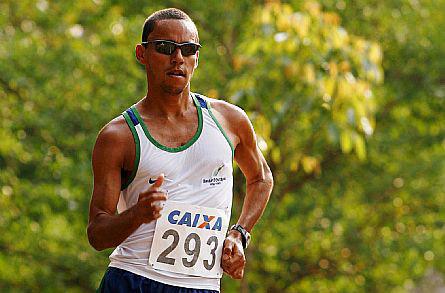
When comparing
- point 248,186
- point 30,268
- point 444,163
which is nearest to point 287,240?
point 444,163

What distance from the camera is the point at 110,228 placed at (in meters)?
4.14

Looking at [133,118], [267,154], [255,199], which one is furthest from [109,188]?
[267,154]

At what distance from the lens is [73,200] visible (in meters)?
11.8

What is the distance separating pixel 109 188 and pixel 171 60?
49 cm

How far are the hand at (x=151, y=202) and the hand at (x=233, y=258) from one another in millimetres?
500

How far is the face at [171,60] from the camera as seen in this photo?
14.0ft

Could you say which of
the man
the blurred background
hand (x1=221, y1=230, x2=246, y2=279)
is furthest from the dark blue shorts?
the blurred background

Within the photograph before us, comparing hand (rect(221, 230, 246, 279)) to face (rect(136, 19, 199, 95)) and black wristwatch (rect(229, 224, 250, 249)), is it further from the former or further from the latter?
face (rect(136, 19, 199, 95))

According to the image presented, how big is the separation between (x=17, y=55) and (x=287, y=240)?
10.7 feet

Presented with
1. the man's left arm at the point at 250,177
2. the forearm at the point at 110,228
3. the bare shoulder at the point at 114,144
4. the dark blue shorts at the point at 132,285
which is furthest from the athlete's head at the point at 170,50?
the dark blue shorts at the point at 132,285

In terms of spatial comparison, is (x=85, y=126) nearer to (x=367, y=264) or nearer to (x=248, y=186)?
(x=367, y=264)

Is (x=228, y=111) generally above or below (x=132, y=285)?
above

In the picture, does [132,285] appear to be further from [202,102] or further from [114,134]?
[202,102]

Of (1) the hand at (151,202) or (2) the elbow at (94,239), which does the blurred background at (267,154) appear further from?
(1) the hand at (151,202)
